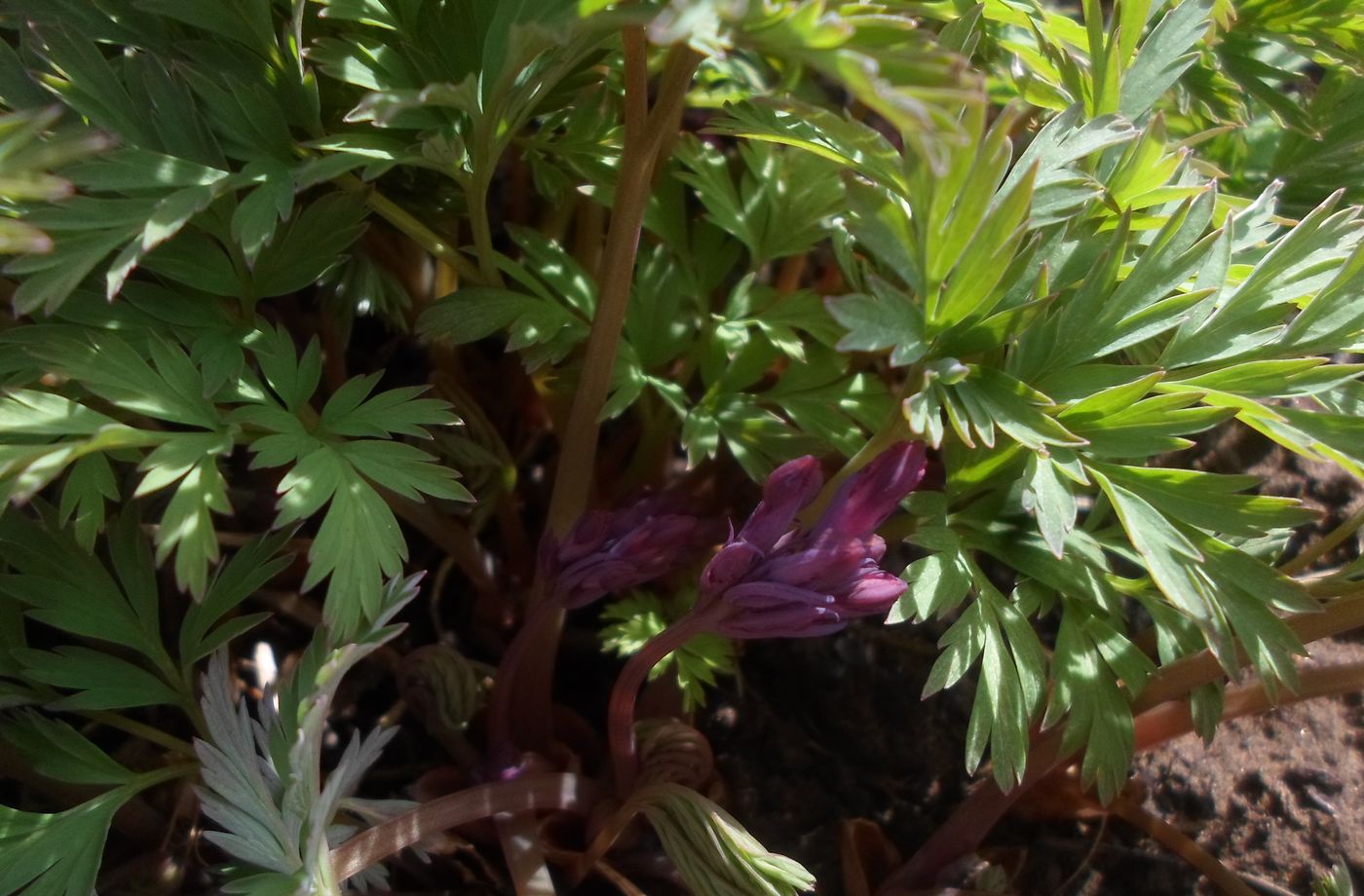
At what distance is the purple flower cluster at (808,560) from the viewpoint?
86 centimetres

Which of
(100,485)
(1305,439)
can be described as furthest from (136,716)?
(1305,439)

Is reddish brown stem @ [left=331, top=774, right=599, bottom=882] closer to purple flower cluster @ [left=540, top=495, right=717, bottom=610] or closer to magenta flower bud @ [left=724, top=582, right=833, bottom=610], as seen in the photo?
purple flower cluster @ [left=540, top=495, right=717, bottom=610]

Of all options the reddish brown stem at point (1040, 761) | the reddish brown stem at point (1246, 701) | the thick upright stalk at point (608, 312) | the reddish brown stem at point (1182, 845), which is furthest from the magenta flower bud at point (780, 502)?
the reddish brown stem at point (1182, 845)

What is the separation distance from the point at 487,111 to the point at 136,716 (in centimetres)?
87

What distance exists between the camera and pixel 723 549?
2.87ft

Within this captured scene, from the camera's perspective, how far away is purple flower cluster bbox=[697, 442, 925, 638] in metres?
0.86

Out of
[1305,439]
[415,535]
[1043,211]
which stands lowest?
[415,535]

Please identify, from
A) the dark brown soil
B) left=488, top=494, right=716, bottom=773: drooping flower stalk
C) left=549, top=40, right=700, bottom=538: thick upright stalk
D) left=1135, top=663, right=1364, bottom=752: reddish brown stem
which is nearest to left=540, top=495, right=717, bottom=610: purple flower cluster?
left=488, top=494, right=716, bottom=773: drooping flower stalk

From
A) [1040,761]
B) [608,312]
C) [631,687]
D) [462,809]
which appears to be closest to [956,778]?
[1040,761]

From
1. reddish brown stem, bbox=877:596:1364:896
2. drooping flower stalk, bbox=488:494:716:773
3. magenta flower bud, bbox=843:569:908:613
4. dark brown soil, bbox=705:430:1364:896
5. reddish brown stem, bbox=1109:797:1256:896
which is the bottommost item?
dark brown soil, bbox=705:430:1364:896

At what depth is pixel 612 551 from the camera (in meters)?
0.98

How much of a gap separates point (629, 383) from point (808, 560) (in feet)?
1.12

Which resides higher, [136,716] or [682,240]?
[682,240]

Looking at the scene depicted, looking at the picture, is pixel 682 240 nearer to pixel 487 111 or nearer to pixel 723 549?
pixel 487 111
